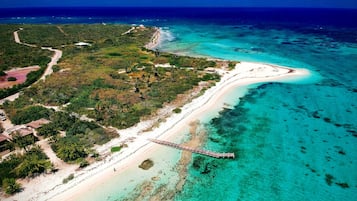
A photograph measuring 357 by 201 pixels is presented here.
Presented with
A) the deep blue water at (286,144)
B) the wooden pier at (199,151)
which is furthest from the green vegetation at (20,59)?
the deep blue water at (286,144)

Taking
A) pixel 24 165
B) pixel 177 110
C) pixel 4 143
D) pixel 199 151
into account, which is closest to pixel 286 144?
pixel 199 151

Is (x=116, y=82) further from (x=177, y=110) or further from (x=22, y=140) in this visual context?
(x=22, y=140)

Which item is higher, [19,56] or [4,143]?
[4,143]

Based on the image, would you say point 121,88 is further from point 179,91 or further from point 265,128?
point 265,128

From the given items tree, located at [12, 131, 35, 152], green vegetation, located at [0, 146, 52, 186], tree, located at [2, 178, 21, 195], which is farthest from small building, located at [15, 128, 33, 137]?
tree, located at [2, 178, 21, 195]

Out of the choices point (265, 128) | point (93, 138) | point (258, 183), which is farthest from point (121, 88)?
point (258, 183)

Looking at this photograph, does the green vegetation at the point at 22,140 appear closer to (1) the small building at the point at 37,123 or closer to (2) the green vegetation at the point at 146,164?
(1) the small building at the point at 37,123

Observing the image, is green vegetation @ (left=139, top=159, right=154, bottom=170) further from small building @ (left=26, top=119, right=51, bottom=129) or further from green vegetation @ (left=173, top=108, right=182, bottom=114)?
small building @ (left=26, top=119, right=51, bottom=129)
